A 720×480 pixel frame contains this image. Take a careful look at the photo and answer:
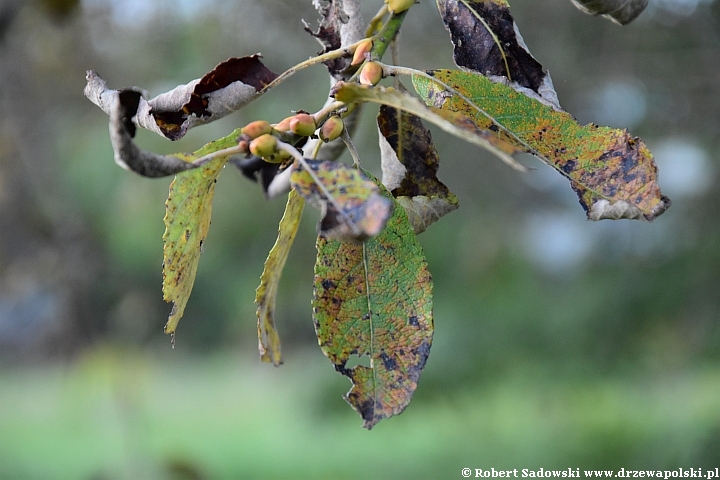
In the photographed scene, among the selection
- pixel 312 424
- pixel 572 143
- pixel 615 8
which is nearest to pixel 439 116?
pixel 572 143

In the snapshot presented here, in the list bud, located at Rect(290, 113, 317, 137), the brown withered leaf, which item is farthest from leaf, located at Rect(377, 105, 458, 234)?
the brown withered leaf

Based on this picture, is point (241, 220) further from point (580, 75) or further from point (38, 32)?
point (580, 75)

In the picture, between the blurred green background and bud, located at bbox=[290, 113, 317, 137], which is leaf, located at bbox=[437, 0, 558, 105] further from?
the blurred green background

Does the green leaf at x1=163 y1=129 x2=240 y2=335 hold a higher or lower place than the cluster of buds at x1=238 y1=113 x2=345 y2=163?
lower

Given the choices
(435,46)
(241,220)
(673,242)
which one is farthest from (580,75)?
(241,220)

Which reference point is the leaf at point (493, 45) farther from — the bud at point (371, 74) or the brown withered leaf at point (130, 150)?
the brown withered leaf at point (130, 150)

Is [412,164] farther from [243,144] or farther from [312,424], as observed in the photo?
[312,424]
